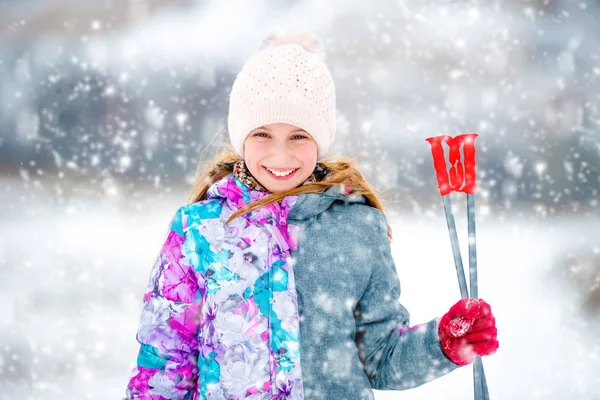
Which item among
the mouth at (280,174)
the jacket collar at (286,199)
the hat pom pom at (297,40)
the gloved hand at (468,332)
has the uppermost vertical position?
the hat pom pom at (297,40)

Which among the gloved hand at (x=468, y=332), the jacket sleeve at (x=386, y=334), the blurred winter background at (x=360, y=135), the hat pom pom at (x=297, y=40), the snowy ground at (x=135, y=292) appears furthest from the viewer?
the blurred winter background at (x=360, y=135)

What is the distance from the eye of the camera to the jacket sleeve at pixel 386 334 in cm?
132

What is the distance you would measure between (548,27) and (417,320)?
8.42ft

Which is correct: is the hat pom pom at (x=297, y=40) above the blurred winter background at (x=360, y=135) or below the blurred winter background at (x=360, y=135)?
below

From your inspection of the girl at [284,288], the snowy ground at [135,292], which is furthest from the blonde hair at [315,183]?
the snowy ground at [135,292]

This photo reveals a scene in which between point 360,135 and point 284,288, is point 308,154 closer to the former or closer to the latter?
point 284,288

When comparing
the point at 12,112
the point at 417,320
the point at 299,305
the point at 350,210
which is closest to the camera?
the point at 299,305

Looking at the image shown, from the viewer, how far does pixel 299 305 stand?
1.30 m

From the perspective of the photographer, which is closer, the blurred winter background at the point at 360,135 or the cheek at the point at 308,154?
the cheek at the point at 308,154

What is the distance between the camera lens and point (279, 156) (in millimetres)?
1369

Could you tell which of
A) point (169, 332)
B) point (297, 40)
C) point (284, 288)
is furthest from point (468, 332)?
point (297, 40)

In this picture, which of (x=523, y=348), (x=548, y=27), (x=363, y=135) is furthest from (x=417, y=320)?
(x=548, y=27)

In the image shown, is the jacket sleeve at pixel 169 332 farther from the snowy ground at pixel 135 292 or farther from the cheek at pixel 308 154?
the snowy ground at pixel 135 292

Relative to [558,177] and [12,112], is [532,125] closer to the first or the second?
[558,177]
